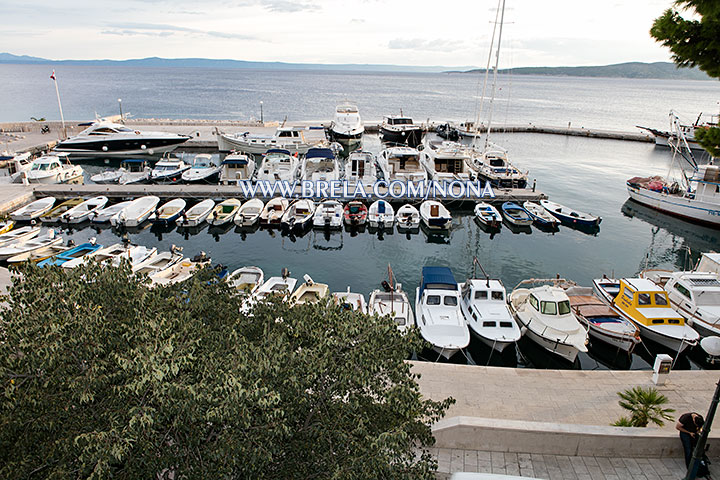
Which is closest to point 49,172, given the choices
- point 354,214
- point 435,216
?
point 354,214

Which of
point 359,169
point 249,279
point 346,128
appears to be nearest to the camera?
point 249,279

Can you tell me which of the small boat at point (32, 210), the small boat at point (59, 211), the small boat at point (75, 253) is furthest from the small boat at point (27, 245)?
the small boat at point (59, 211)

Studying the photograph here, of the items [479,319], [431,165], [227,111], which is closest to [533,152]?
[431,165]

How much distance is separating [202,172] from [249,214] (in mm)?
11567

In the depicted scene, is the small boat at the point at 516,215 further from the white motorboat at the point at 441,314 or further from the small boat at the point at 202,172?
the small boat at the point at 202,172

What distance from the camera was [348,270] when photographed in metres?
24.9

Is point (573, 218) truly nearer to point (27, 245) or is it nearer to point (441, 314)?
point (441, 314)

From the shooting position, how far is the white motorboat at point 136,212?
29.2 m

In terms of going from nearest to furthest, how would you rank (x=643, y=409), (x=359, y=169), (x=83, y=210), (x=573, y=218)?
(x=643, y=409) < (x=83, y=210) < (x=573, y=218) < (x=359, y=169)

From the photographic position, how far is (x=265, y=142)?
49.4 metres

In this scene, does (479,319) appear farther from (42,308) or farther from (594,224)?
(594,224)

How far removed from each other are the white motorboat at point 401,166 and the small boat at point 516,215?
7.55 m

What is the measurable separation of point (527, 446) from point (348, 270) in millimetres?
15912

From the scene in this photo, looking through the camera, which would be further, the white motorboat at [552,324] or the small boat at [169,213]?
the small boat at [169,213]
